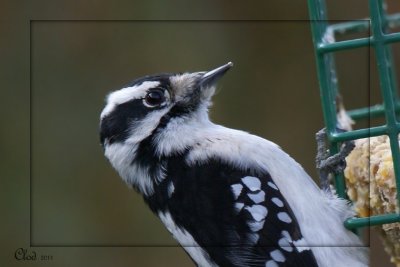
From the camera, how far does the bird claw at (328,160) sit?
12.2ft

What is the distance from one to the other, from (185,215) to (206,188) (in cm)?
15

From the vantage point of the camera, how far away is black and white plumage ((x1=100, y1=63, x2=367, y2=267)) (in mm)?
3688

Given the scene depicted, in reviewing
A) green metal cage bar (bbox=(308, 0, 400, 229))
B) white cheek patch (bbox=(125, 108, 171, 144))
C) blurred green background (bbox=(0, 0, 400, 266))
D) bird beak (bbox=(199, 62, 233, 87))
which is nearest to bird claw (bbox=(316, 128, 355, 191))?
green metal cage bar (bbox=(308, 0, 400, 229))

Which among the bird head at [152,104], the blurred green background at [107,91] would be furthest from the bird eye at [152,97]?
the blurred green background at [107,91]

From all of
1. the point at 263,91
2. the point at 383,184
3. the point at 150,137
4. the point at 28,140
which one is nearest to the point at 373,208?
the point at 383,184

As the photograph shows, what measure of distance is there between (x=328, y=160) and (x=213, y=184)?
0.52 meters

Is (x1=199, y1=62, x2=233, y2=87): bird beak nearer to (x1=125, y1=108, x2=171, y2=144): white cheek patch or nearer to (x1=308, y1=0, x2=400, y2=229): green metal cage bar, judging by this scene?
(x1=125, y1=108, x2=171, y2=144): white cheek patch

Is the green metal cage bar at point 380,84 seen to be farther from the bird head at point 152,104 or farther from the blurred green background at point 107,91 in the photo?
the blurred green background at point 107,91

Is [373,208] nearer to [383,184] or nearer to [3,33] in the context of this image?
[383,184]

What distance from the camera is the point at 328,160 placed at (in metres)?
3.76

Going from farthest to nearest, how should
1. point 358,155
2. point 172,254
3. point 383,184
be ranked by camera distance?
point 172,254 → point 358,155 → point 383,184

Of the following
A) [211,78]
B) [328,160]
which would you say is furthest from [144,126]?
[328,160]

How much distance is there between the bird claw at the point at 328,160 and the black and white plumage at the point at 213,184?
0.22ft

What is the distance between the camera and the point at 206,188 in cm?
379
